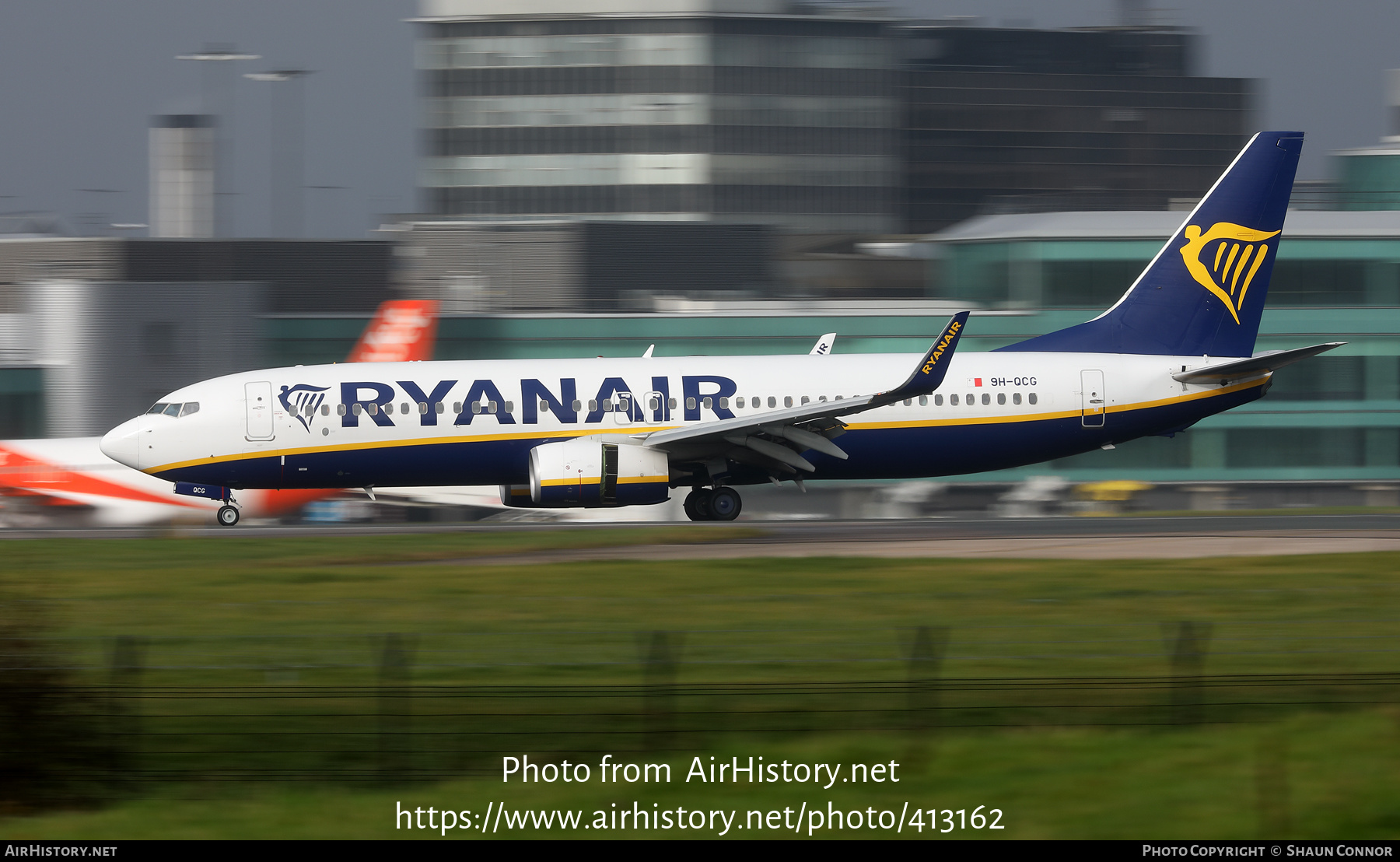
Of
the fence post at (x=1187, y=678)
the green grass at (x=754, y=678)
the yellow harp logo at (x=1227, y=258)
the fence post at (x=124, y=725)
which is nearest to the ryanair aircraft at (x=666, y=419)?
the yellow harp logo at (x=1227, y=258)

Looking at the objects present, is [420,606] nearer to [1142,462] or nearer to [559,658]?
[559,658]

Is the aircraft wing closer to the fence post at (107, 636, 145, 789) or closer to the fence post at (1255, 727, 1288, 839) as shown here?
the fence post at (1255, 727, 1288, 839)

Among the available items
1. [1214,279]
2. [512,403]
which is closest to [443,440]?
[512,403]

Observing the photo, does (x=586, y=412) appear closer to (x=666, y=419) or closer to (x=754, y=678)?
(x=666, y=419)

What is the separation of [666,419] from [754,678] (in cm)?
1669

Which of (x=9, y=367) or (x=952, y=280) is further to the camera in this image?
(x=952, y=280)

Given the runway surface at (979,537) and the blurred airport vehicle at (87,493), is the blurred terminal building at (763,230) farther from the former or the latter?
the runway surface at (979,537)

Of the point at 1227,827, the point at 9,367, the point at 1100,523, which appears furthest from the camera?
the point at 9,367

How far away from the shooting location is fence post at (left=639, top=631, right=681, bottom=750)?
12531 millimetres

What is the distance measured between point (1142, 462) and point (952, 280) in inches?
381

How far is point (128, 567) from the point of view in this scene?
938 inches

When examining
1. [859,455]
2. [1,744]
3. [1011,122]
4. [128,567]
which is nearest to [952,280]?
[859,455]

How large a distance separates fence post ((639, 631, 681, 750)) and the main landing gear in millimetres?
18299

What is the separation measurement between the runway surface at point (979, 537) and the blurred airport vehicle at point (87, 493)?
5.58m
